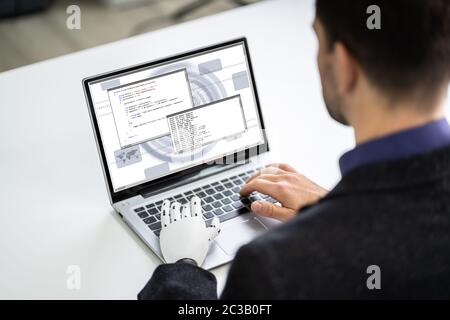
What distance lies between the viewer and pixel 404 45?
0.96m

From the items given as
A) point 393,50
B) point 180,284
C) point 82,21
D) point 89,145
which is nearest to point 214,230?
point 180,284

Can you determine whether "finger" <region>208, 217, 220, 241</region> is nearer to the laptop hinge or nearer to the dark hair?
the laptop hinge

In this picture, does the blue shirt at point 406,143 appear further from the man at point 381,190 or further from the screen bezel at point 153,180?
the screen bezel at point 153,180

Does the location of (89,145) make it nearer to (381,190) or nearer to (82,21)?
(381,190)

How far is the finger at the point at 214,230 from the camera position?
1360mm

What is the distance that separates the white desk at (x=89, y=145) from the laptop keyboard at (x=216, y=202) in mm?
54

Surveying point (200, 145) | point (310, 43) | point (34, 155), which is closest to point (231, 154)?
point (200, 145)

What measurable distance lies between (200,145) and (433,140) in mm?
648

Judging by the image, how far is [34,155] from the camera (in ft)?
5.33

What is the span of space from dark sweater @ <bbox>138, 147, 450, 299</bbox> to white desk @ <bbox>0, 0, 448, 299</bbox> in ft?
1.38

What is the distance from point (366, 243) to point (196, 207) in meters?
0.55

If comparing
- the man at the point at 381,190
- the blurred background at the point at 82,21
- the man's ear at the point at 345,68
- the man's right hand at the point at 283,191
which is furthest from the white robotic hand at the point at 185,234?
the blurred background at the point at 82,21
